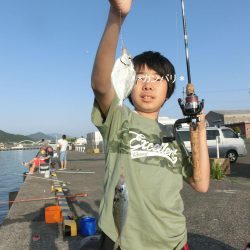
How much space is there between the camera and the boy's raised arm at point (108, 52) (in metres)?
1.87

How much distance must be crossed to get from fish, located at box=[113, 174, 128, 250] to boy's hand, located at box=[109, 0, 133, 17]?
0.90 m

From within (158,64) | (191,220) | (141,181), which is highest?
(158,64)

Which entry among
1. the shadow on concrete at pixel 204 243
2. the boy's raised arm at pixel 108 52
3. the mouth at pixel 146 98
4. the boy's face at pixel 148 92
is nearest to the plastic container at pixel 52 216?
the shadow on concrete at pixel 204 243

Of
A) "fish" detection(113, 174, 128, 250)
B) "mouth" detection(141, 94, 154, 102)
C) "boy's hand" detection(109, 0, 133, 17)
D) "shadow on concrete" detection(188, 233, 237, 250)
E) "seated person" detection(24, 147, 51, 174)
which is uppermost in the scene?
"boy's hand" detection(109, 0, 133, 17)

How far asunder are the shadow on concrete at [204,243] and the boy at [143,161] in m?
3.21

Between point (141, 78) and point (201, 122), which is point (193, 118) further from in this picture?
point (141, 78)

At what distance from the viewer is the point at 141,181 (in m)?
2.19

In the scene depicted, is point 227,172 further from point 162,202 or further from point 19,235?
point 162,202

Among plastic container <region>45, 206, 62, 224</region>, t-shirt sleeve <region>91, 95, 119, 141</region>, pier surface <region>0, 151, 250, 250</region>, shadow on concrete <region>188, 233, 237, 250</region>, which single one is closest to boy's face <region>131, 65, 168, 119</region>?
t-shirt sleeve <region>91, 95, 119, 141</region>

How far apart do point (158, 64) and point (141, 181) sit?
80 centimetres

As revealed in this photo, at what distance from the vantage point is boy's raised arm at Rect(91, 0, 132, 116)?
1.87 meters

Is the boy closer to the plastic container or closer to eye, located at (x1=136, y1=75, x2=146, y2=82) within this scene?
eye, located at (x1=136, y1=75, x2=146, y2=82)

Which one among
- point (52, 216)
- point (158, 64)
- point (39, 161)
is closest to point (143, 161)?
point (158, 64)

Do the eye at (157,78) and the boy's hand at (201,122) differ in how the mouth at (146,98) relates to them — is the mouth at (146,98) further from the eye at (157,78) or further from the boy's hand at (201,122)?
the boy's hand at (201,122)
